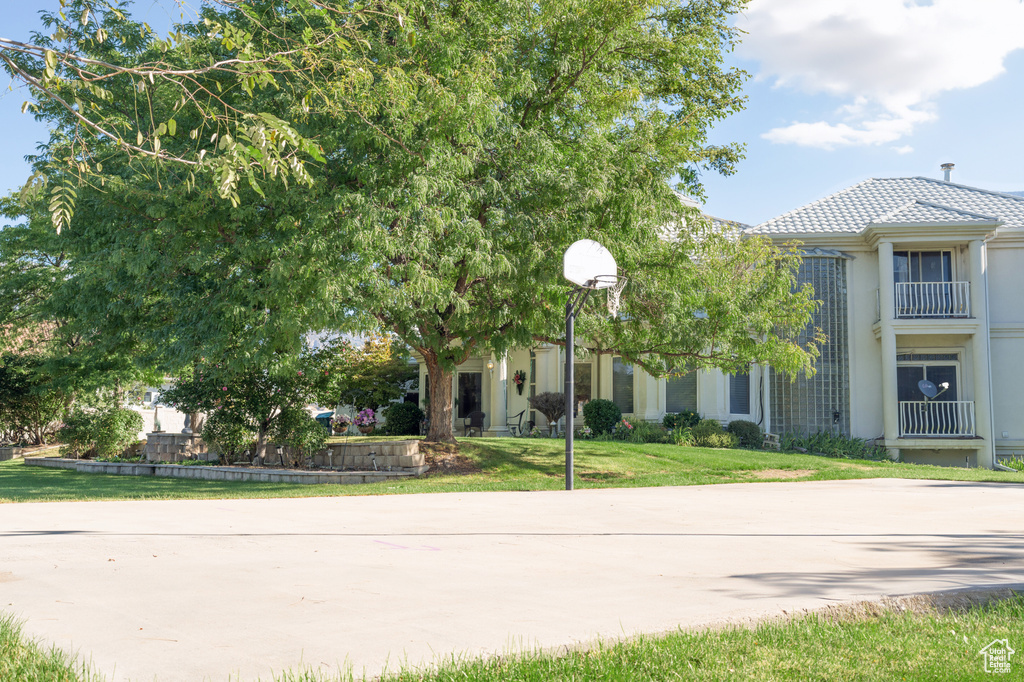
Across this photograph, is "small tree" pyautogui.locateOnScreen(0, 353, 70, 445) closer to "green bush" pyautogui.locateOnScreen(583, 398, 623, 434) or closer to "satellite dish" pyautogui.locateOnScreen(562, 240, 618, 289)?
"green bush" pyautogui.locateOnScreen(583, 398, 623, 434)

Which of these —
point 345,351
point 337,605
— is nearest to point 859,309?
point 345,351

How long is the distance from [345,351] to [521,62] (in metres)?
6.95

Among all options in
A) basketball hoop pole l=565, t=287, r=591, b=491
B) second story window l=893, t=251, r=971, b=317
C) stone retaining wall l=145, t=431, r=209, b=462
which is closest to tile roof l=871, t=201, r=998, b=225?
second story window l=893, t=251, r=971, b=317

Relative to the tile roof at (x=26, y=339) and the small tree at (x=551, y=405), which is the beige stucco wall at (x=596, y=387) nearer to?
the small tree at (x=551, y=405)

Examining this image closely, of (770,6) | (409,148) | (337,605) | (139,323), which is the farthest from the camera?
(139,323)

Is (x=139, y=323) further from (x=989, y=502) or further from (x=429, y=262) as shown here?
(x=989, y=502)

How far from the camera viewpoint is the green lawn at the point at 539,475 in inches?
502

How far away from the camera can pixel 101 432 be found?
67.9 feet

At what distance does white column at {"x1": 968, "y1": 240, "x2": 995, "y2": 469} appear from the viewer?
2058 centimetres

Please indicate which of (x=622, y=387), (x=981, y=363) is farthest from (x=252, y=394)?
(x=981, y=363)

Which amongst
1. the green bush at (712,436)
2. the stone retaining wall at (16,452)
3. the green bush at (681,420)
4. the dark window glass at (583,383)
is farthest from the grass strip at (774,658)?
the stone retaining wall at (16,452)

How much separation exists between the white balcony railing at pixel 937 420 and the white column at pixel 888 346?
341mm

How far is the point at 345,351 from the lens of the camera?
16422 millimetres

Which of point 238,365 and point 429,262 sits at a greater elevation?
point 429,262
